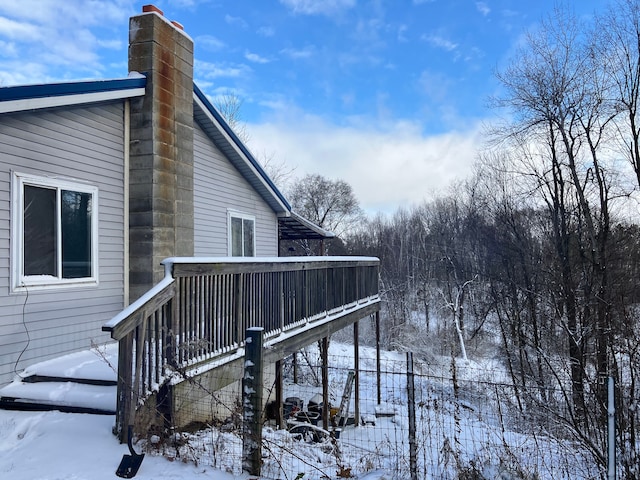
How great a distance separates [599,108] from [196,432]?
50.1 feet

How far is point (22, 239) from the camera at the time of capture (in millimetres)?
4926

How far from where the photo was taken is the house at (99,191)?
4.89 meters

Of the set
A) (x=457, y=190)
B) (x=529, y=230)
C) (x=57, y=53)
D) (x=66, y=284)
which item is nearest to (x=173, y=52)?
(x=66, y=284)

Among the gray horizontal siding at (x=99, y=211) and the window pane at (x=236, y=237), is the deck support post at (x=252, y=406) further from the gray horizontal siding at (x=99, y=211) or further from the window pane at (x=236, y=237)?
the window pane at (x=236, y=237)

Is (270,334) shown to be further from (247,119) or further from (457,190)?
(457,190)

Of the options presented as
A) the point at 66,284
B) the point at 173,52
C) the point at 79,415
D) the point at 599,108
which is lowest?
the point at 79,415

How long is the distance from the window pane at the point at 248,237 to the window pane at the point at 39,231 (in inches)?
205

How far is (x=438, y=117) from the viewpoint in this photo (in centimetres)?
2089

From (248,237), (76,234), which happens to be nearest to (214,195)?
(248,237)

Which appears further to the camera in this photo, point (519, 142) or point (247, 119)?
point (247, 119)

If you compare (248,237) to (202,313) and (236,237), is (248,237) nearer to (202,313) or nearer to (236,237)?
(236,237)

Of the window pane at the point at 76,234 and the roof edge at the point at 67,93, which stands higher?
the roof edge at the point at 67,93

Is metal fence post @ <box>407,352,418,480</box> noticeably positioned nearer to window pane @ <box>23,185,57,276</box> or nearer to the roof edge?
window pane @ <box>23,185,57,276</box>

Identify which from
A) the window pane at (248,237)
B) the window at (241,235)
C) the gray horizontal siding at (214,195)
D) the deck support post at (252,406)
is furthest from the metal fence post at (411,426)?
the window pane at (248,237)
